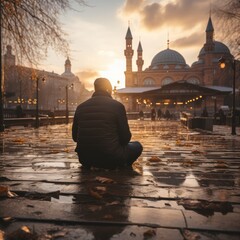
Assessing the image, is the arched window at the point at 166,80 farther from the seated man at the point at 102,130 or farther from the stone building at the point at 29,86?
the seated man at the point at 102,130

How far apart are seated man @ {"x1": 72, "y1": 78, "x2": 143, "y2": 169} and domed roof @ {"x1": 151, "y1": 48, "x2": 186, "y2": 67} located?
80.0m

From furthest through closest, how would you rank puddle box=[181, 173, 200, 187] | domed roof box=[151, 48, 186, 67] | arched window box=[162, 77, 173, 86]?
domed roof box=[151, 48, 186, 67] → arched window box=[162, 77, 173, 86] → puddle box=[181, 173, 200, 187]

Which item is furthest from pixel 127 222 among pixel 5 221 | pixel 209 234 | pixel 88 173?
pixel 88 173

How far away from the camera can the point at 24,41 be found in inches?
438

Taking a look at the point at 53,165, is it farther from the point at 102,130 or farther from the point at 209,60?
the point at 209,60

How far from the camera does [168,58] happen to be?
270 ft

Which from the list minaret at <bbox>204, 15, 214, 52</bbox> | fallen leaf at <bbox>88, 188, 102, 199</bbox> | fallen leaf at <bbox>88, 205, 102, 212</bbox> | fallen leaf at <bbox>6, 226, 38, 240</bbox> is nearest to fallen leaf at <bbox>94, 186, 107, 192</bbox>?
fallen leaf at <bbox>88, 188, 102, 199</bbox>

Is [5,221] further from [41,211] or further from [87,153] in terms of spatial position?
[87,153]

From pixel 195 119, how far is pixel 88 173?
51.6 feet

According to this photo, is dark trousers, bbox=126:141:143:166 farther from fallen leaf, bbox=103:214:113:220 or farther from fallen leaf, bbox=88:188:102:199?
fallen leaf, bbox=103:214:113:220

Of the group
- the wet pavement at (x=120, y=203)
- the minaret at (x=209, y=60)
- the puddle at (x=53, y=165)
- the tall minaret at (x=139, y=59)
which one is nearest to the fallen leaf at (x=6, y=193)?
the wet pavement at (x=120, y=203)

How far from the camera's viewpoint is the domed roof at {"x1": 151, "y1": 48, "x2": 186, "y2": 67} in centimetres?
8203

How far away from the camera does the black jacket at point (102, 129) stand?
4227mm

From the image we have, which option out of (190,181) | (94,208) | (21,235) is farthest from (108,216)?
(190,181)
